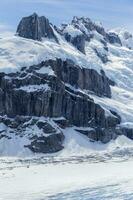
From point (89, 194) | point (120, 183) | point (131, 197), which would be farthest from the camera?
point (120, 183)

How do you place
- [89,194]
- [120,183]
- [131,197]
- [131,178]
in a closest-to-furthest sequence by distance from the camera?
[131,197] < [89,194] < [120,183] < [131,178]

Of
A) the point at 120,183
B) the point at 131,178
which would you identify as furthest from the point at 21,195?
the point at 131,178

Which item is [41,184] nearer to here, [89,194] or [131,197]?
[89,194]

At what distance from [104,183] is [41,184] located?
62.9ft

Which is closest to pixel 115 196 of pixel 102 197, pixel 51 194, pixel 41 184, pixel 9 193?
pixel 102 197

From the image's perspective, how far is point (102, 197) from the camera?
154 metres

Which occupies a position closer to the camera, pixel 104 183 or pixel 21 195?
pixel 21 195

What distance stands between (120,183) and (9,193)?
30.6 metres

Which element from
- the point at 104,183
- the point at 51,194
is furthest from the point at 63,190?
the point at 104,183

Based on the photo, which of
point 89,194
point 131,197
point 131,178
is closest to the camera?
point 131,197

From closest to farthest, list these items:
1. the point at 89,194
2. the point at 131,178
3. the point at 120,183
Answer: the point at 89,194
the point at 120,183
the point at 131,178

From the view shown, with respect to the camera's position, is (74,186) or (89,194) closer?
(89,194)

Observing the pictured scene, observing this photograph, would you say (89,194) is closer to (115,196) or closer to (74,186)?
(115,196)

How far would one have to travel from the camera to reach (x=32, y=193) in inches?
6649
